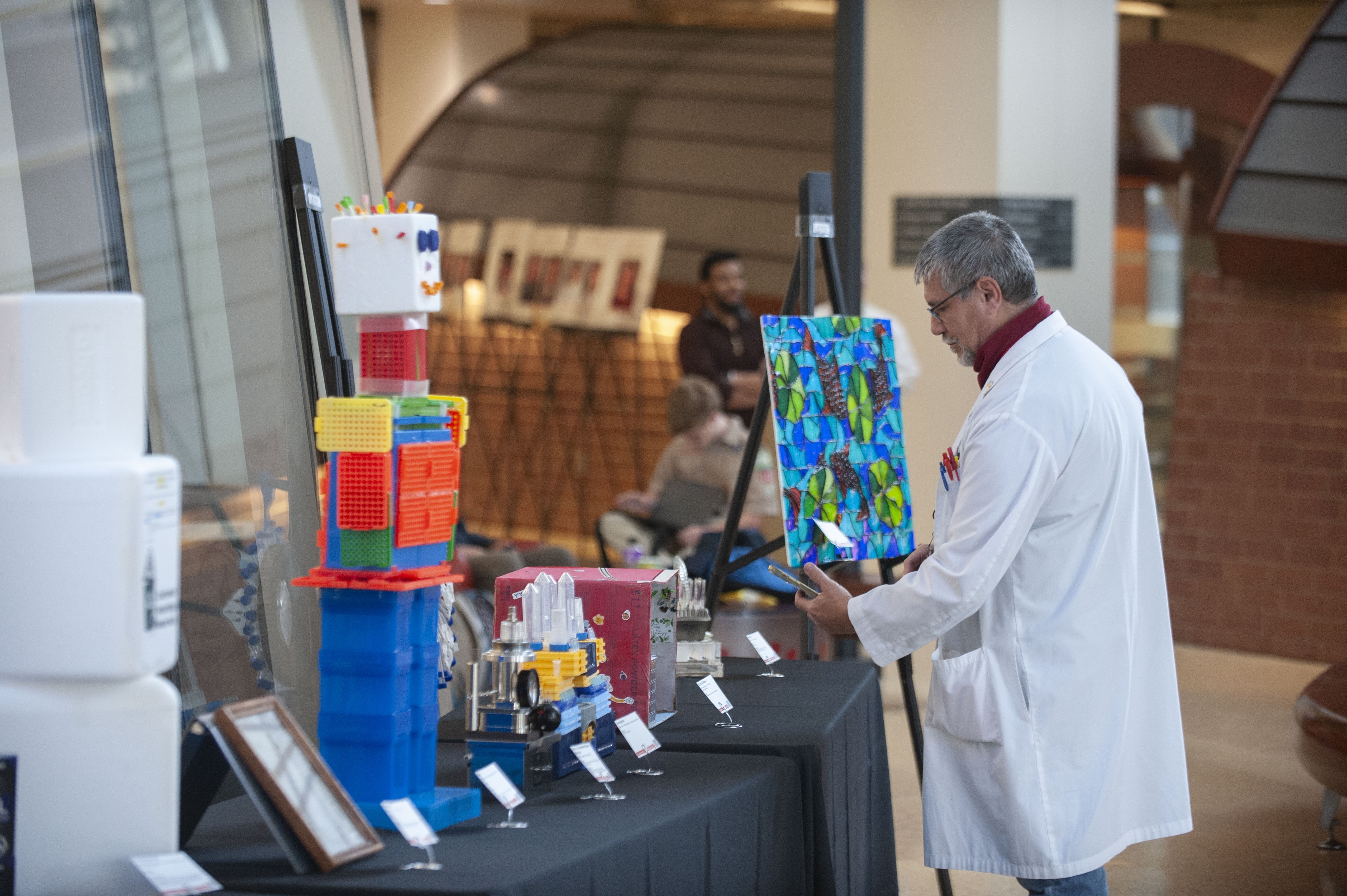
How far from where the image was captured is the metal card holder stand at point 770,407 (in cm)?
321

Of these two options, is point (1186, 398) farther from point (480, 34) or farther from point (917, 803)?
point (480, 34)

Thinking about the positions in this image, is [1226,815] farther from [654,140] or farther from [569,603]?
[654,140]

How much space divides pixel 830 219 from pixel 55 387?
7.19 ft

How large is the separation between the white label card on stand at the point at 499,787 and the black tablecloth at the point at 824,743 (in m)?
0.43

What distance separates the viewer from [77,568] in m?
1.50

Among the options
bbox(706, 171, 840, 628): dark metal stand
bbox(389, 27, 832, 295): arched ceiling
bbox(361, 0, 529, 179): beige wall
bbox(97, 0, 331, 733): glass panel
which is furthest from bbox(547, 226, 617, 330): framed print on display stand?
bbox(97, 0, 331, 733): glass panel

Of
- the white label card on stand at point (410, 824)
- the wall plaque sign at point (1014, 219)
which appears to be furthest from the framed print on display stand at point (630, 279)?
the white label card on stand at point (410, 824)

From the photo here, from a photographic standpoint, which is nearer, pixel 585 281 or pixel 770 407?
pixel 770 407

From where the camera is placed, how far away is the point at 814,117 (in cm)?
955

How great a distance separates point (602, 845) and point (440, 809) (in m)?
0.24

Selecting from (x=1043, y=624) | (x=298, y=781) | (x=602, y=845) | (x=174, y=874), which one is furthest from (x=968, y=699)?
(x=174, y=874)

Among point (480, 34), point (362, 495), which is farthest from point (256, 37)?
point (480, 34)

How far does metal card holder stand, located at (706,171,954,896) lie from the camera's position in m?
3.21

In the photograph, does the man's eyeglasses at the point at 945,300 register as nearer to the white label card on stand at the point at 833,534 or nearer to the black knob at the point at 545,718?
the white label card on stand at the point at 833,534
